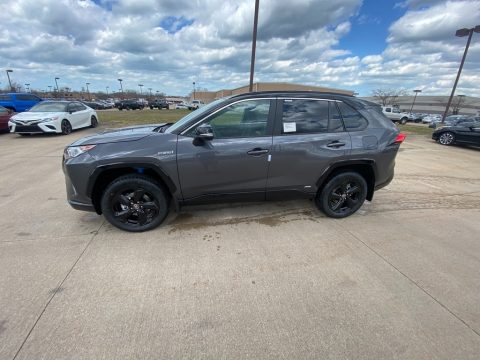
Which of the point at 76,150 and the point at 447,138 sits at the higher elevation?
the point at 76,150

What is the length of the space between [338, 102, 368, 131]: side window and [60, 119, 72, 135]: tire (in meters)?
11.4

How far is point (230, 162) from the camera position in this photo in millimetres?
3039

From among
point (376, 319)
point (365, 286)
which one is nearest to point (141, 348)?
point (376, 319)

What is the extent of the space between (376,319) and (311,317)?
1.71 ft

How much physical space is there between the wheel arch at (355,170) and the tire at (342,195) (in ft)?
0.20

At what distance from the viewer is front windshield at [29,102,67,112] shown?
10.6 meters

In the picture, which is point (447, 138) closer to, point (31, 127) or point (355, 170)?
point (355, 170)

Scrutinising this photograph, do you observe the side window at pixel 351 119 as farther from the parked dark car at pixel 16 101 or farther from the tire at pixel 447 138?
the parked dark car at pixel 16 101

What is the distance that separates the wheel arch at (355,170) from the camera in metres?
3.41

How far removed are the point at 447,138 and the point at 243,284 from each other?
13.1m

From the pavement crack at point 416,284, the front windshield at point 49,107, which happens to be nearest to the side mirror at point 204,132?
the pavement crack at point 416,284

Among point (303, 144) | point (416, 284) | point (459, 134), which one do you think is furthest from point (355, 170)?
point (459, 134)

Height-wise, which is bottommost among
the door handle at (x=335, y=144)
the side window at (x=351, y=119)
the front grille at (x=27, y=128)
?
the front grille at (x=27, y=128)

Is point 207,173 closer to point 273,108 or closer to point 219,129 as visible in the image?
point 219,129
